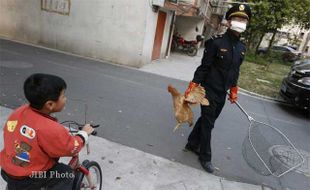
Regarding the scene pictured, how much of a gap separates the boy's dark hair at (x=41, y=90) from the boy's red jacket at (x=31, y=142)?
3.4 inches

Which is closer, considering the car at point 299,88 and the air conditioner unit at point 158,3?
the car at point 299,88

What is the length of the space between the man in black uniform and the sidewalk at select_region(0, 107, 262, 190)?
0.32 metres

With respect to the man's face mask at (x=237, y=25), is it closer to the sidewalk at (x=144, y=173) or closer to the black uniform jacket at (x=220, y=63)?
the black uniform jacket at (x=220, y=63)

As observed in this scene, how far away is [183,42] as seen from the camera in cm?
1789

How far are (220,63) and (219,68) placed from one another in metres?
0.07

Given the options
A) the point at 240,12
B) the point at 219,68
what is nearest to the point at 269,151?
the point at 219,68

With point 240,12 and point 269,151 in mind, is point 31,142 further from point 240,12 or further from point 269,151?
point 269,151

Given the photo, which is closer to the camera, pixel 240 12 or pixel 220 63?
pixel 240 12

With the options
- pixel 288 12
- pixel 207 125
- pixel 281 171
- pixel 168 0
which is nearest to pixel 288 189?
pixel 281 171

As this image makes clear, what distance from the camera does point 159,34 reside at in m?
13.5

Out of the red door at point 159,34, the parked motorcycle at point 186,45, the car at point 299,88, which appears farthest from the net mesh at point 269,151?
the parked motorcycle at point 186,45

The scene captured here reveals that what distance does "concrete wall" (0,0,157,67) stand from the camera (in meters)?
11.1

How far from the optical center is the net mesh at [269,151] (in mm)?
3900

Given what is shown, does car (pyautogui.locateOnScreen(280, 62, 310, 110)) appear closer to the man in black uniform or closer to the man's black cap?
the man in black uniform
